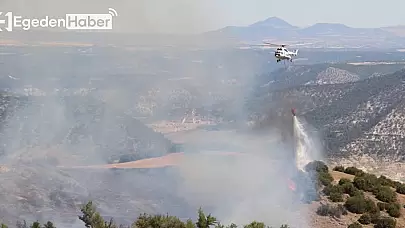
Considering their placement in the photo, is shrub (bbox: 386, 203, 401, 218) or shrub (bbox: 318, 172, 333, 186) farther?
shrub (bbox: 318, 172, 333, 186)

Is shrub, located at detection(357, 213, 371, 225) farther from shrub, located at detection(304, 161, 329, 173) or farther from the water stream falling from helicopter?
the water stream falling from helicopter

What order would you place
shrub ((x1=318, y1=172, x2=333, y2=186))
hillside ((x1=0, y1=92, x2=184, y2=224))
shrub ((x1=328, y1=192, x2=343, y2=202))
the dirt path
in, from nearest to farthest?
shrub ((x1=328, y1=192, x2=343, y2=202)) → shrub ((x1=318, y1=172, x2=333, y2=186)) → hillside ((x1=0, y1=92, x2=184, y2=224)) → the dirt path

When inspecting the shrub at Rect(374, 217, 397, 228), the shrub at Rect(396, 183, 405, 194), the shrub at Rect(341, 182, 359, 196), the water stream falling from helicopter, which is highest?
the water stream falling from helicopter

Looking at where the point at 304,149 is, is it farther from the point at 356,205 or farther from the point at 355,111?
the point at 355,111

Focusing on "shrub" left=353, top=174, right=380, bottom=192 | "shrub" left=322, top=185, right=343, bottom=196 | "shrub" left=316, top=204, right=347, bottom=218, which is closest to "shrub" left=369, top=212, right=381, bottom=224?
"shrub" left=316, top=204, right=347, bottom=218

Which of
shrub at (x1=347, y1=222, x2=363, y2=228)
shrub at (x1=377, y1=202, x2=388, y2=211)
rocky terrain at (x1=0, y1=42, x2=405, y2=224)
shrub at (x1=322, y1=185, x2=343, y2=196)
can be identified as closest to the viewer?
shrub at (x1=347, y1=222, x2=363, y2=228)

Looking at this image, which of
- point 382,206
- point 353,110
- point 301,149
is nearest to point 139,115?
point 353,110

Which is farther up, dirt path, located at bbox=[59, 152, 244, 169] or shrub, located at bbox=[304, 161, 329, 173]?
shrub, located at bbox=[304, 161, 329, 173]
